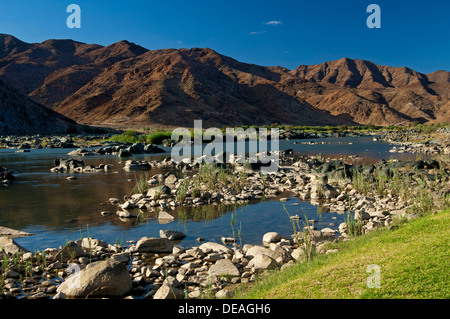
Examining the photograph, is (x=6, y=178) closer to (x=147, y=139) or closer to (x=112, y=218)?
(x=112, y=218)

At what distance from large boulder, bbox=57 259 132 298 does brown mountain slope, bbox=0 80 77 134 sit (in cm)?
6326

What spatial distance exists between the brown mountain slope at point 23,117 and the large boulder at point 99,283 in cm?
6326

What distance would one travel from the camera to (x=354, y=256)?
6141 mm

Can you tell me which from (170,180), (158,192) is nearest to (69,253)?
(158,192)

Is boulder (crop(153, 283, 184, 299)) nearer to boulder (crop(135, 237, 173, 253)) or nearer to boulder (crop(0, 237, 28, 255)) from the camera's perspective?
boulder (crop(135, 237, 173, 253))

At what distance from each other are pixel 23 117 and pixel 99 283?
7020 centimetres

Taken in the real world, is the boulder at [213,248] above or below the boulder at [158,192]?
below

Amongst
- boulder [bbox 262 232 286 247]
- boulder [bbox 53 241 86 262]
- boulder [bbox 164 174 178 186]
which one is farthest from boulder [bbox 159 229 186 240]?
boulder [bbox 164 174 178 186]

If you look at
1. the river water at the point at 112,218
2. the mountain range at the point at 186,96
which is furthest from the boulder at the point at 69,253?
the mountain range at the point at 186,96

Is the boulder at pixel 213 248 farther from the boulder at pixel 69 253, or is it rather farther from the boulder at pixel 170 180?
the boulder at pixel 170 180

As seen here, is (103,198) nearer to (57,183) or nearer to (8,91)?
(57,183)

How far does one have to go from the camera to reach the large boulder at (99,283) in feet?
20.1

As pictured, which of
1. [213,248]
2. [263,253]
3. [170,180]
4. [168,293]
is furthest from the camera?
[170,180]

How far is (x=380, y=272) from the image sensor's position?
199 inches
